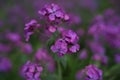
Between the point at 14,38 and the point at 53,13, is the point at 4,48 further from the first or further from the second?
the point at 53,13

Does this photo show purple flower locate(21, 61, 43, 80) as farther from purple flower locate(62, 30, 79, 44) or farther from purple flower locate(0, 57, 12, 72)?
purple flower locate(0, 57, 12, 72)

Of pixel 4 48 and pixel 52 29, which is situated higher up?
pixel 4 48

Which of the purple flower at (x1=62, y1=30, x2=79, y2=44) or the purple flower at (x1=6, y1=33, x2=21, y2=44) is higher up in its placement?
the purple flower at (x1=6, y1=33, x2=21, y2=44)

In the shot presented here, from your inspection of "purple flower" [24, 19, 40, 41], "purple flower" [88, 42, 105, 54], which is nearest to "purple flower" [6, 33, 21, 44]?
"purple flower" [88, 42, 105, 54]

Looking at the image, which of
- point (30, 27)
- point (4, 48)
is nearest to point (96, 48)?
point (4, 48)

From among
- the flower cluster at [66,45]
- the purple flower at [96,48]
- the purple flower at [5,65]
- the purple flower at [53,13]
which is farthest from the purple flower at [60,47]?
the purple flower at [5,65]

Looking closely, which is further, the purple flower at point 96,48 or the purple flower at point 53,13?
the purple flower at point 96,48

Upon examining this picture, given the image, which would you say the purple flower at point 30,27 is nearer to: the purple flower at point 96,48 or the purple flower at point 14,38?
the purple flower at point 96,48
